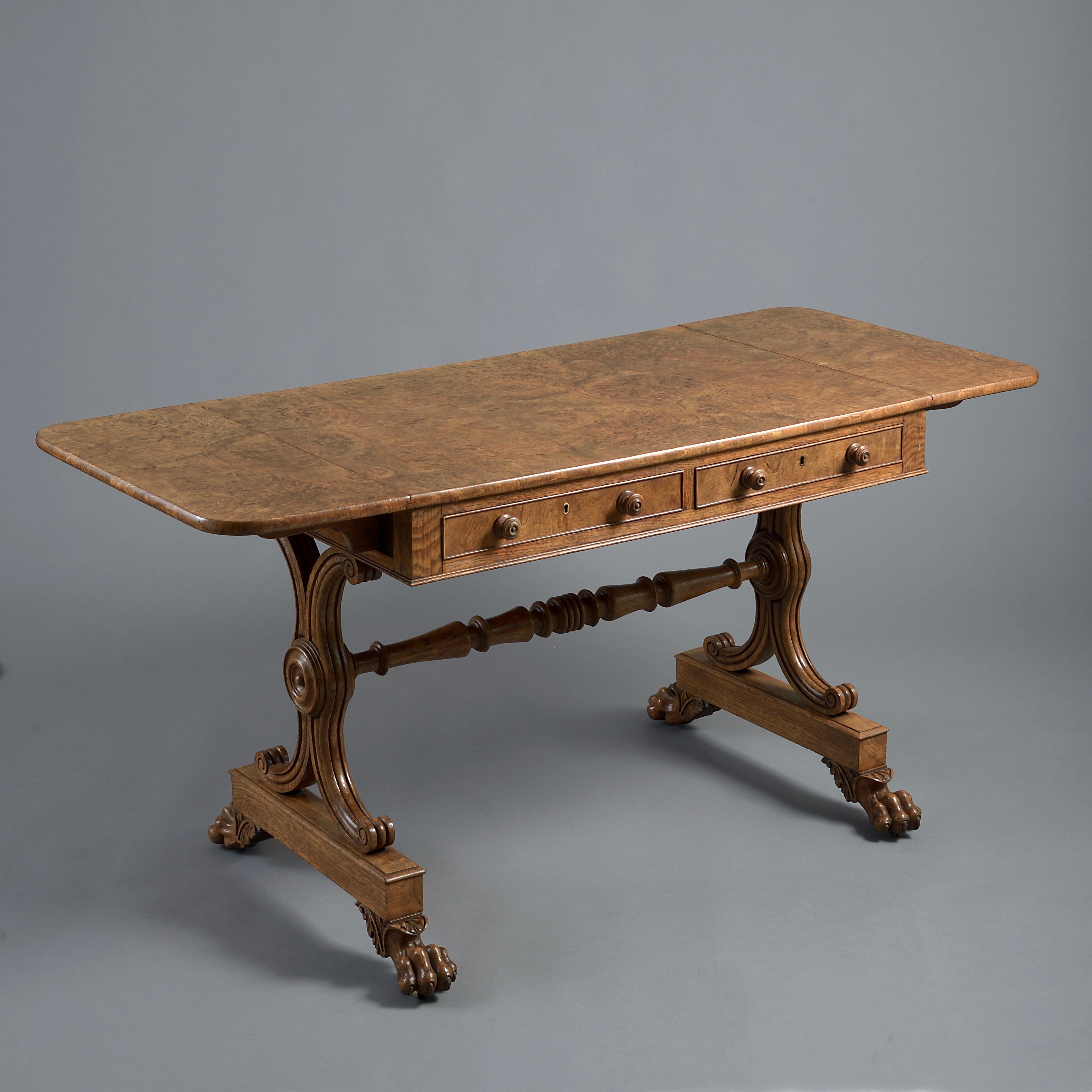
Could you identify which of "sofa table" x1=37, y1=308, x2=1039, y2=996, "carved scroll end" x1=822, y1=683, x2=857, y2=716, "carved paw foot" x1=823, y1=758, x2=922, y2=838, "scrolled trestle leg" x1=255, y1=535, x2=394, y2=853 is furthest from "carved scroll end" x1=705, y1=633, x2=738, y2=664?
"scrolled trestle leg" x1=255, y1=535, x2=394, y2=853

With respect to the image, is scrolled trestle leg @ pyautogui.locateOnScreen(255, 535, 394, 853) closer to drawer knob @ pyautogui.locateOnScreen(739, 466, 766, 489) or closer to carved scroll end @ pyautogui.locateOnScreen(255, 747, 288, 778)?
carved scroll end @ pyautogui.locateOnScreen(255, 747, 288, 778)

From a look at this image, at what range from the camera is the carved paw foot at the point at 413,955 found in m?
3.53

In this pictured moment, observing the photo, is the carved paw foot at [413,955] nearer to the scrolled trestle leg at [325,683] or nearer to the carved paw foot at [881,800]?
the scrolled trestle leg at [325,683]

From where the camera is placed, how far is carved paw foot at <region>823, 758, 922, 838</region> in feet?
13.7

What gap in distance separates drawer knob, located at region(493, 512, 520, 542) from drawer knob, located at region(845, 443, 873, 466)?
88 cm

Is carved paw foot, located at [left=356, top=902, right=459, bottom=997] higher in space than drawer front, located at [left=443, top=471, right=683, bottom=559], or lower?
lower

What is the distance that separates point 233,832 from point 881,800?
1.57 meters

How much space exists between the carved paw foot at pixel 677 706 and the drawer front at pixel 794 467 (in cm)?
105

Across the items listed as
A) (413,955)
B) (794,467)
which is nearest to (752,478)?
(794,467)

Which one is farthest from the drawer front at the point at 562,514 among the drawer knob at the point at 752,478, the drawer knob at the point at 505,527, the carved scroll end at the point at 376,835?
the carved scroll end at the point at 376,835

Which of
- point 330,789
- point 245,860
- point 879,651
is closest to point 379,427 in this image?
point 330,789

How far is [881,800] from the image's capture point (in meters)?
4.21

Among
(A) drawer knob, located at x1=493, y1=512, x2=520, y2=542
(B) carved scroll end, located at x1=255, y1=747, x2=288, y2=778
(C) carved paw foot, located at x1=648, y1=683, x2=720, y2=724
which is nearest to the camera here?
(A) drawer knob, located at x1=493, y1=512, x2=520, y2=542

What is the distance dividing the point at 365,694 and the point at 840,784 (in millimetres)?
1410
